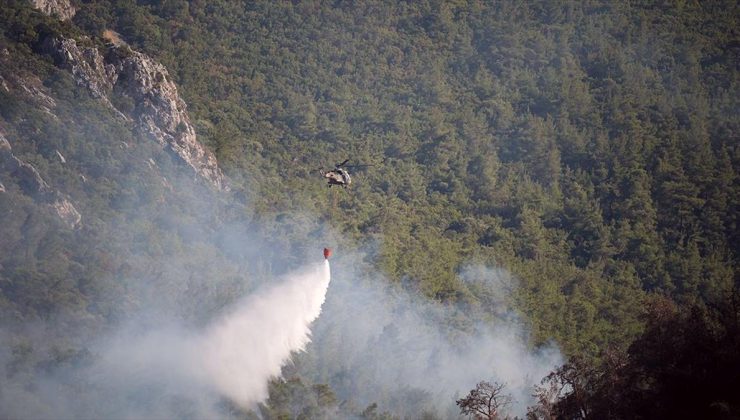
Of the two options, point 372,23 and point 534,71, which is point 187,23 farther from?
point 534,71

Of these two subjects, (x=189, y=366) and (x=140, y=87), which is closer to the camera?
(x=189, y=366)

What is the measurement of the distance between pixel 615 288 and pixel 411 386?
2977 centimetres

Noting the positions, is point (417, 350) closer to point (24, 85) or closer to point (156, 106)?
point (156, 106)

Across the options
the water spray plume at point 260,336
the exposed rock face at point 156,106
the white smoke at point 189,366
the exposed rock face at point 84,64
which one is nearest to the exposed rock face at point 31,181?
the white smoke at point 189,366

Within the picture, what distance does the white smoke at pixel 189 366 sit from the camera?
5162 centimetres

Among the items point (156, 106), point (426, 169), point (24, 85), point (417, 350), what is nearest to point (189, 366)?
point (417, 350)

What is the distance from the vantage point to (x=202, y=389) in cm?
5416

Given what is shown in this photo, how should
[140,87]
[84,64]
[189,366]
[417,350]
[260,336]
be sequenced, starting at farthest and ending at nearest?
[140,87] → [84,64] → [417,350] → [260,336] → [189,366]

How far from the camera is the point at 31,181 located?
65875 mm

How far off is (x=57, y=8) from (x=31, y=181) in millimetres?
32126

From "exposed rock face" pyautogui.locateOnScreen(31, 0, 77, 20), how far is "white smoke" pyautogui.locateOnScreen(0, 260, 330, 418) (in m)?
40.0

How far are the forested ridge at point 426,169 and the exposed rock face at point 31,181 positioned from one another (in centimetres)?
90

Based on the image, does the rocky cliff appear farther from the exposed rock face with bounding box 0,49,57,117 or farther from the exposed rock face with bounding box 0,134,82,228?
the exposed rock face with bounding box 0,134,82,228

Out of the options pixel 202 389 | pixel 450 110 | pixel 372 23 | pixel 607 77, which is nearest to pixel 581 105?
pixel 607 77
